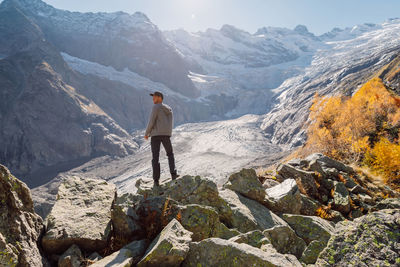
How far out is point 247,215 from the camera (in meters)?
5.61

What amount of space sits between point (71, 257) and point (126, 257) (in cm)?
97

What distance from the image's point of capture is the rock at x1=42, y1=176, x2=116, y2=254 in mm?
3955

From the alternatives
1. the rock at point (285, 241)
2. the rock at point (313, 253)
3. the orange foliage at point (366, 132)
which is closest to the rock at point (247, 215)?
the rock at point (285, 241)

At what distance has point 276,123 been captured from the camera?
149875mm

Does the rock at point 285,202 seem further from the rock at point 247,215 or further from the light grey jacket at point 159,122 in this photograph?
the light grey jacket at point 159,122

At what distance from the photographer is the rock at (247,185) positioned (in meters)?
6.88

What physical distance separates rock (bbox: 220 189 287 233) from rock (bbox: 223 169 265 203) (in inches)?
7.7

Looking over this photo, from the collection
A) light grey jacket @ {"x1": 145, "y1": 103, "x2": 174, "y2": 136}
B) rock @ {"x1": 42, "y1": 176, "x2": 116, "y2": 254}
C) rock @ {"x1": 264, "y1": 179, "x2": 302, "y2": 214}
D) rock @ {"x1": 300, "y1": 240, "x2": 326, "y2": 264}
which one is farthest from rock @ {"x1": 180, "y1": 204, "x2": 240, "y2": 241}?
light grey jacket @ {"x1": 145, "y1": 103, "x2": 174, "y2": 136}

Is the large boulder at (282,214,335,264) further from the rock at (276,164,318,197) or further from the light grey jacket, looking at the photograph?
the light grey jacket

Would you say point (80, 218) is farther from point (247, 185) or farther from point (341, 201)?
point (341, 201)

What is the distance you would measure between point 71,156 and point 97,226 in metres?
114

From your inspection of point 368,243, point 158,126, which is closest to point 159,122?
point 158,126

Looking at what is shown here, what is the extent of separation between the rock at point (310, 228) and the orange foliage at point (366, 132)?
1314 centimetres

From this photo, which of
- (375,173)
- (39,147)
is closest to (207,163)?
(39,147)
